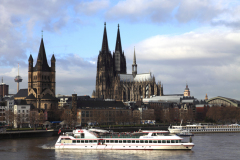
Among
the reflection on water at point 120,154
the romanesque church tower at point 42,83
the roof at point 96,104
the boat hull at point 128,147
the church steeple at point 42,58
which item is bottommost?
the reflection on water at point 120,154

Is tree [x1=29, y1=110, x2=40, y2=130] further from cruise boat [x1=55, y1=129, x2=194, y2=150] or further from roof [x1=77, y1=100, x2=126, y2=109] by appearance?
cruise boat [x1=55, y1=129, x2=194, y2=150]

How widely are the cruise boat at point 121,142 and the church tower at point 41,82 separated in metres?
94.6

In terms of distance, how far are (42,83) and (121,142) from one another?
10807 centimetres

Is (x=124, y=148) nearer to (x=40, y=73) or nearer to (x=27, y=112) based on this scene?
(x=27, y=112)

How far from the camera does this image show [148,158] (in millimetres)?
75438

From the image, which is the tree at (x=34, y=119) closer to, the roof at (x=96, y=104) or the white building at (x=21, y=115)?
the white building at (x=21, y=115)

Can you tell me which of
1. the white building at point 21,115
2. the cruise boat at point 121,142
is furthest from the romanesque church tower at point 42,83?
the cruise boat at point 121,142

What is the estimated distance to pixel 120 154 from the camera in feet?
265

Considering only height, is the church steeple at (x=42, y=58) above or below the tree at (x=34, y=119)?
above

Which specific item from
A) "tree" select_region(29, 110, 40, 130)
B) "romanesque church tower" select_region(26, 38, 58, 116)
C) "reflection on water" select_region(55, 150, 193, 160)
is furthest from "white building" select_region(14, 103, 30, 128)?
"reflection on water" select_region(55, 150, 193, 160)

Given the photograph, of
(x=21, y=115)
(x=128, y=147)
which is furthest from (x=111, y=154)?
(x=21, y=115)

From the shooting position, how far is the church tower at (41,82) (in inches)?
7174

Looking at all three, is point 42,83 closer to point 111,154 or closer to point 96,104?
point 96,104

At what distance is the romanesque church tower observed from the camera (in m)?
182
